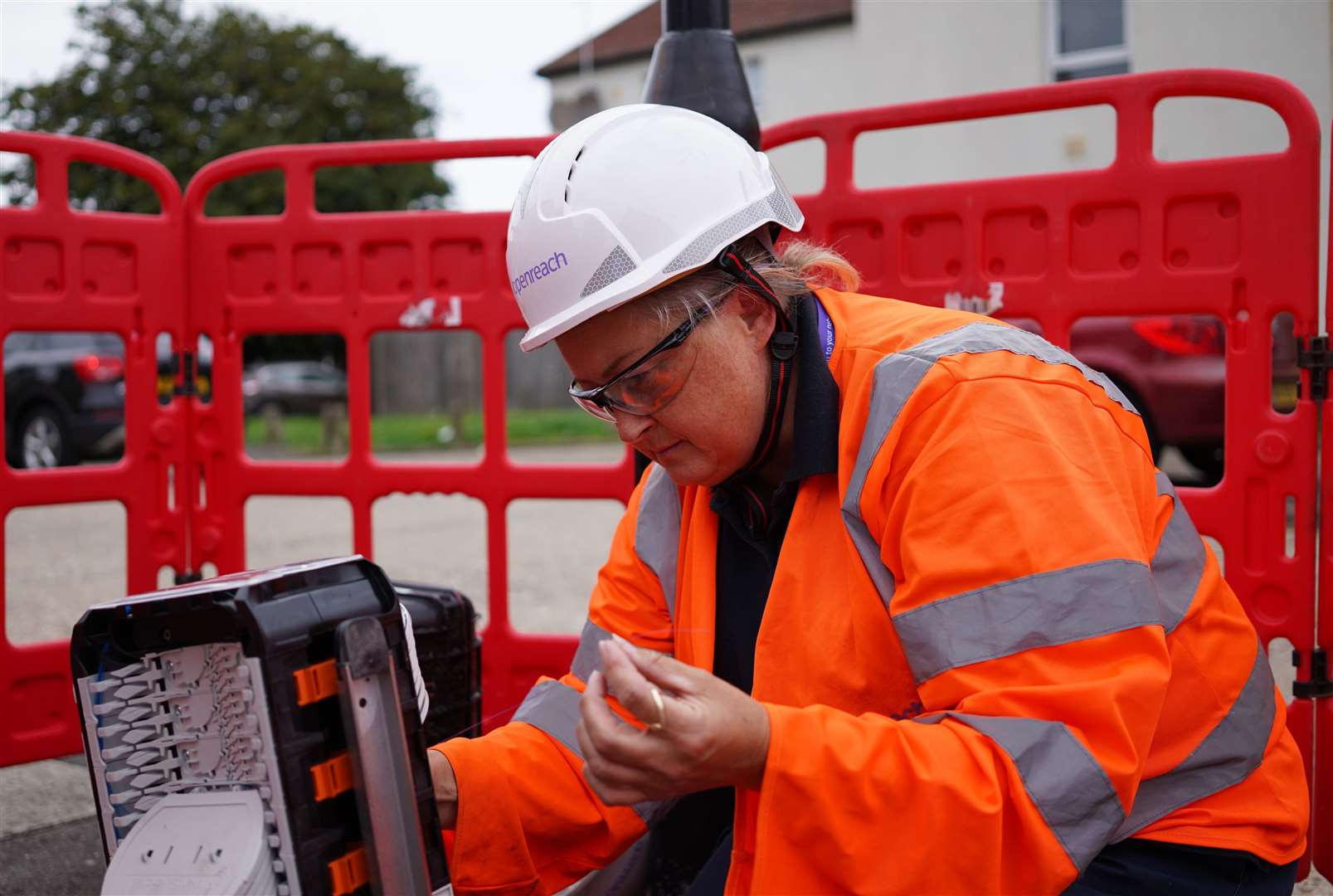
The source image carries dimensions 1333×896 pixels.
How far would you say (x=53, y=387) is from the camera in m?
12.8

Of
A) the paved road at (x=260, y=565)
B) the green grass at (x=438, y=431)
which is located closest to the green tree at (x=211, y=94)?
the green grass at (x=438, y=431)

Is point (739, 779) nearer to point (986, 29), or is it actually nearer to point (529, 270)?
point (529, 270)

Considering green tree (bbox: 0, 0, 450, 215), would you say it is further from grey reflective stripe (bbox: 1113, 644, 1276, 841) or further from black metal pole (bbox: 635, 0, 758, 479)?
grey reflective stripe (bbox: 1113, 644, 1276, 841)

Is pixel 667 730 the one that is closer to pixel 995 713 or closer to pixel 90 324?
pixel 995 713

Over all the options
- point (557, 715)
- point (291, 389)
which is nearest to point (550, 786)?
point (557, 715)

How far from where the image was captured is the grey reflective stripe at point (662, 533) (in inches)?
85.4

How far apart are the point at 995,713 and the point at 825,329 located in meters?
0.66

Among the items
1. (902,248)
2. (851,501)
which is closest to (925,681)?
(851,501)

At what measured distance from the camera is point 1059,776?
1.48 metres

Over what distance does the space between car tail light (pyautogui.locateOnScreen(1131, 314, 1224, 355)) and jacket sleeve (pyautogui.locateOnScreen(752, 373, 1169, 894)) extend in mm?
6327

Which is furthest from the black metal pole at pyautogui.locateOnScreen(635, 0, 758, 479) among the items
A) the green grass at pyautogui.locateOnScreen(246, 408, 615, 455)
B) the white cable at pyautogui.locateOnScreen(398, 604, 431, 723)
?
the green grass at pyautogui.locateOnScreen(246, 408, 615, 455)

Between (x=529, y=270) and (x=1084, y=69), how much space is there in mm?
16089

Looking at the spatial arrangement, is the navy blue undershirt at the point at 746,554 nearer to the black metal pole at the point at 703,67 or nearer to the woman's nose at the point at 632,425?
the woman's nose at the point at 632,425

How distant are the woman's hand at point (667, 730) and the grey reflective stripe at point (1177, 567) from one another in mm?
613
